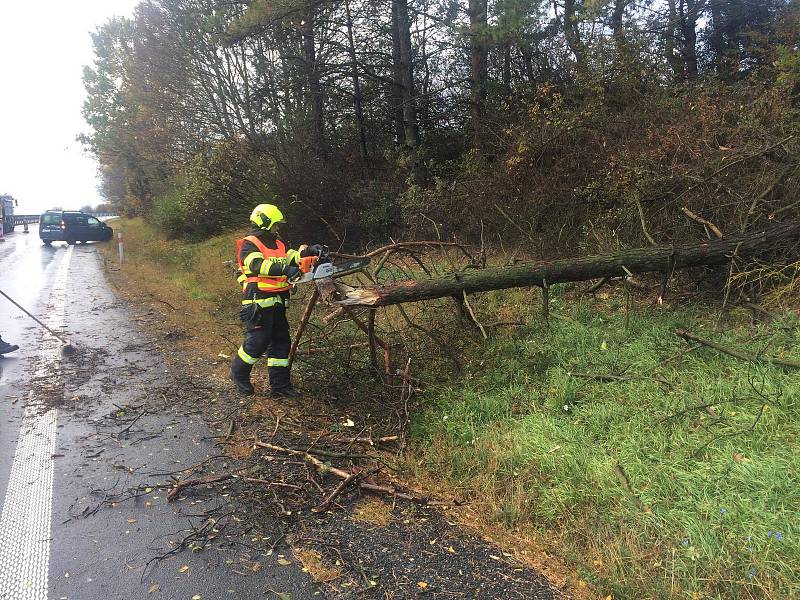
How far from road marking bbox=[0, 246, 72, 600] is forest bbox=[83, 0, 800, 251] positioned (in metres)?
3.50

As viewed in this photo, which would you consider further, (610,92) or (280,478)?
(610,92)

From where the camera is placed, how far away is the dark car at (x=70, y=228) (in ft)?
75.9

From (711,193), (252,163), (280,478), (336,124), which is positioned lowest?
(280,478)

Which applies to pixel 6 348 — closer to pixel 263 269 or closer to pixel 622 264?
pixel 263 269

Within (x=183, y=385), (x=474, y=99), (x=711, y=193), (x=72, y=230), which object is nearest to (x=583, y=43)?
(x=474, y=99)

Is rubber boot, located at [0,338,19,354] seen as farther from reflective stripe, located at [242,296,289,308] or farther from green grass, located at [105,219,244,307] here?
reflective stripe, located at [242,296,289,308]

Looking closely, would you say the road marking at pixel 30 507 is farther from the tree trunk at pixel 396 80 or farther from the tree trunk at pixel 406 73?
the tree trunk at pixel 396 80

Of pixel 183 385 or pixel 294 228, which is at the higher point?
pixel 294 228

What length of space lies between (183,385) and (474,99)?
356 inches

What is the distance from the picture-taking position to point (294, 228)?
1227 cm

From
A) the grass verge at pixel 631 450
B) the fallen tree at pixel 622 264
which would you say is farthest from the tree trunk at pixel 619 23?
the grass verge at pixel 631 450

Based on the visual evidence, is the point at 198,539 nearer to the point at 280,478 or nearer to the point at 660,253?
the point at 280,478

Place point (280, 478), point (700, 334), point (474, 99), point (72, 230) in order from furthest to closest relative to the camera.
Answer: point (72, 230), point (474, 99), point (700, 334), point (280, 478)

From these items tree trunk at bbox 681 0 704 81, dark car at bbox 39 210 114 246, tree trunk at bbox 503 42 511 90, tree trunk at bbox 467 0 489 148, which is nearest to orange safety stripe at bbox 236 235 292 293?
tree trunk at bbox 467 0 489 148
